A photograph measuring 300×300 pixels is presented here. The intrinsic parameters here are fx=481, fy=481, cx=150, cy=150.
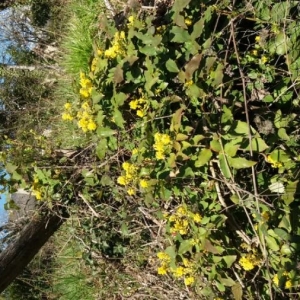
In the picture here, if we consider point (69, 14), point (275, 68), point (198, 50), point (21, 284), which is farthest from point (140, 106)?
point (21, 284)

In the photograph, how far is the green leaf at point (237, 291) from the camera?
7.48 ft

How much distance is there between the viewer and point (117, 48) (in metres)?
2.35

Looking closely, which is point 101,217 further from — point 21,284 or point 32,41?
point 32,41

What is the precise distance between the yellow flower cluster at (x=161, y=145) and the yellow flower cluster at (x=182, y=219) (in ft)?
1.17

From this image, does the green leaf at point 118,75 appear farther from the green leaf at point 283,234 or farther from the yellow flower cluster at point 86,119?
the green leaf at point 283,234

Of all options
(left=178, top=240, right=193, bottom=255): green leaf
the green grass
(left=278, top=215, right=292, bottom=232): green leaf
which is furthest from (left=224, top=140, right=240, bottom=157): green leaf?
the green grass

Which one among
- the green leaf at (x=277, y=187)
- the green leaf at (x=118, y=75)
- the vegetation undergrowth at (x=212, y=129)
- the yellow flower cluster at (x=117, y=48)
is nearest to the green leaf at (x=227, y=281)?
the vegetation undergrowth at (x=212, y=129)

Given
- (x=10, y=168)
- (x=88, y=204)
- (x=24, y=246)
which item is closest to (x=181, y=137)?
(x=10, y=168)

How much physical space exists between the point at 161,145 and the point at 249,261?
669 mm

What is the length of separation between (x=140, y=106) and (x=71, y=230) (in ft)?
4.57

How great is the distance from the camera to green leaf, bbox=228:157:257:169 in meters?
1.96

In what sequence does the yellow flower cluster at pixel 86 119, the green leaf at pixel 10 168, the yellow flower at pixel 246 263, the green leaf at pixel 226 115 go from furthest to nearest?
the green leaf at pixel 10 168
the yellow flower cluster at pixel 86 119
the yellow flower at pixel 246 263
the green leaf at pixel 226 115

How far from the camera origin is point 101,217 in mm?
3250

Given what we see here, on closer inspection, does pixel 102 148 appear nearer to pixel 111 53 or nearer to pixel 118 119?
pixel 118 119
